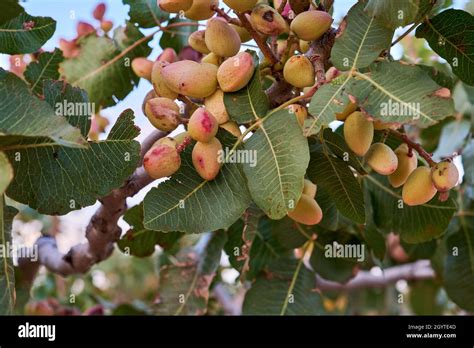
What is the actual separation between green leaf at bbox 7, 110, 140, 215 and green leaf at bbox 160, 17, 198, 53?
17.2 inches

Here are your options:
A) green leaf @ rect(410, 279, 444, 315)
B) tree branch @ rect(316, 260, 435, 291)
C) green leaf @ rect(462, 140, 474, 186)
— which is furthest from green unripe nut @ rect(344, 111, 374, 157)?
green leaf @ rect(410, 279, 444, 315)

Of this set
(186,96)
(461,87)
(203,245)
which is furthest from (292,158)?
(461,87)

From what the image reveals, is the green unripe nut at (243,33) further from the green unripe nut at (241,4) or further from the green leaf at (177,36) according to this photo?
the green leaf at (177,36)

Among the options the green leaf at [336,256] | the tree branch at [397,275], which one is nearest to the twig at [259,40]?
the green leaf at [336,256]

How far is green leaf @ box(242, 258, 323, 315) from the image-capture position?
1245 mm

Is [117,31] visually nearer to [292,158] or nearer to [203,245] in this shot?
[203,245]

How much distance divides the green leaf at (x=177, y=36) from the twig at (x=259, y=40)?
0.39m

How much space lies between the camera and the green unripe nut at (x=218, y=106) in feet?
2.79

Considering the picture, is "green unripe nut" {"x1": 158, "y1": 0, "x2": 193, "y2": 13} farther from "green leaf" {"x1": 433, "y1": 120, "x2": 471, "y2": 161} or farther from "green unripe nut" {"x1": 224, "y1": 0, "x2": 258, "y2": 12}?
"green leaf" {"x1": 433, "y1": 120, "x2": 471, "y2": 161}

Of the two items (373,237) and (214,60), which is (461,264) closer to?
(373,237)

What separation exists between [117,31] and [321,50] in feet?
1.69

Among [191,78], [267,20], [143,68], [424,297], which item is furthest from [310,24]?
[424,297]

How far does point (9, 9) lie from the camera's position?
84 cm

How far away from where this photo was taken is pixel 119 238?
1233 millimetres
